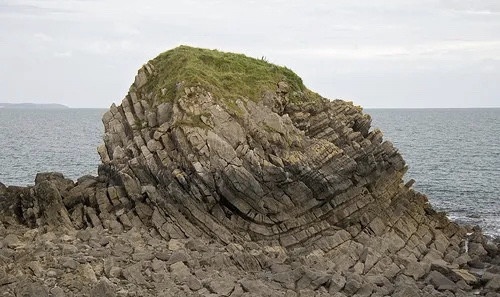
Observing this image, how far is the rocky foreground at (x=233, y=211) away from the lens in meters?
26.8

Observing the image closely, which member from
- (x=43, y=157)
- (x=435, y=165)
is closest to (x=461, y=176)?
(x=435, y=165)

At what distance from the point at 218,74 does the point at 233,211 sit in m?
9.22

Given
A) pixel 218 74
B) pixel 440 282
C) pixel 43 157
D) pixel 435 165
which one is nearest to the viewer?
pixel 440 282

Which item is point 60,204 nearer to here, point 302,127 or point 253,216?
point 253,216

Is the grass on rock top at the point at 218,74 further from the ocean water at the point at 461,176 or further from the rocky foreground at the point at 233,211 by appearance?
the ocean water at the point at 461,176

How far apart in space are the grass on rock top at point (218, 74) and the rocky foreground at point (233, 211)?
0.40 feet

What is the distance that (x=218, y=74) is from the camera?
38094mm

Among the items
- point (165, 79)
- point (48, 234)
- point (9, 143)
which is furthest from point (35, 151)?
point (48, 234)

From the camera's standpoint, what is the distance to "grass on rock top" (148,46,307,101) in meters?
36.0

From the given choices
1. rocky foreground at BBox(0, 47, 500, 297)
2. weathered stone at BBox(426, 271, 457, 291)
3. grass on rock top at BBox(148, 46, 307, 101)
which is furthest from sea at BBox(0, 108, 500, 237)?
grass on rock top at BBox(148, 46, 307, 101)

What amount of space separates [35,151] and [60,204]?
201 ft

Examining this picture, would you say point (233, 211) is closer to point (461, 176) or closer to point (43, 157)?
point (461, 176)

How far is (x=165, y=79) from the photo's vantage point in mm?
37875

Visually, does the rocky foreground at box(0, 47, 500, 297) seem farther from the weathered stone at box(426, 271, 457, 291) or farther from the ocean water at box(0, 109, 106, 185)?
the ocean water at box(0, 109, 106, 185)
